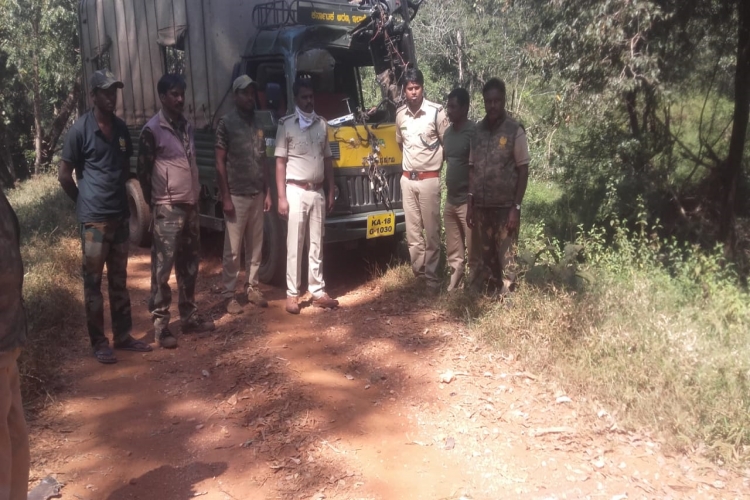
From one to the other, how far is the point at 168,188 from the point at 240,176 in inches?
31.6

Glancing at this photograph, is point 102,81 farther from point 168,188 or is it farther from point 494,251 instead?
point 494,251

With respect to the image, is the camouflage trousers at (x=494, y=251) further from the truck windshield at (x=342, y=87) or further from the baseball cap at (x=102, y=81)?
the baseball cap at (x=102, y=81)

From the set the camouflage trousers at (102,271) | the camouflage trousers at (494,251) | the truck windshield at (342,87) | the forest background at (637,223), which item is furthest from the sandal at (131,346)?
the truck windshield at (342,87)

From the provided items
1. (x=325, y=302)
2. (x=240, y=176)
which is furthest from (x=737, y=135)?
(x=240, y=176)

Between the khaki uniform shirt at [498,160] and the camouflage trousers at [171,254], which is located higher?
the khaki uniform shirt at [498,160]

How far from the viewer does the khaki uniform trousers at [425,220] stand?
5645 mm

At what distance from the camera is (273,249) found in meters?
6.17

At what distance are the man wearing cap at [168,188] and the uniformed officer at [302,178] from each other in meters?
0.80

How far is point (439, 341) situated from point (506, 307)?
58 centimetres

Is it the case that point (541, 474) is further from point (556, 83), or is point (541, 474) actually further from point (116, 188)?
point (556, 83)

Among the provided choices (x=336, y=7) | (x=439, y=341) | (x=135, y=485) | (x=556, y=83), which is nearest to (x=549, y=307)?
(x=439, y=341)

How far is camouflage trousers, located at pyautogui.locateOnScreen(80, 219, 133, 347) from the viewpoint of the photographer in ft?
14.6

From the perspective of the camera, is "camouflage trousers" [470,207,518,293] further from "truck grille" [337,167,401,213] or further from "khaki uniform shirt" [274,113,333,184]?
"khaki uniform shirt" [274,113,333,184]

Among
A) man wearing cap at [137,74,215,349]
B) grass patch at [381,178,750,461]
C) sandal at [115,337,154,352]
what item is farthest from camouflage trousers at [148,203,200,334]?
grass patch at [381,178,750,461]
